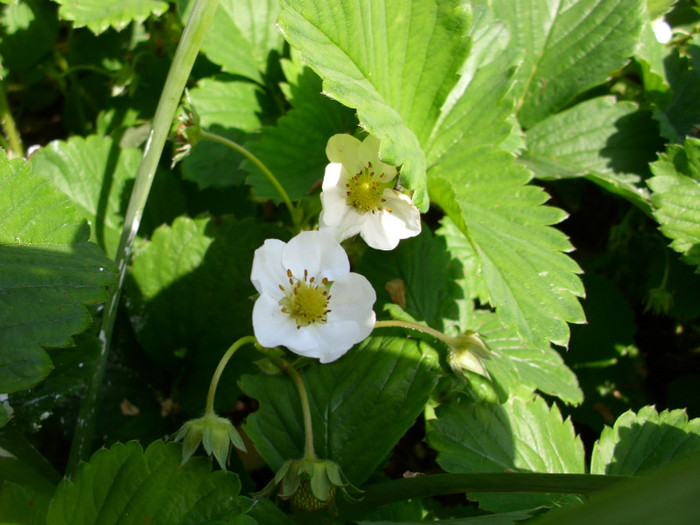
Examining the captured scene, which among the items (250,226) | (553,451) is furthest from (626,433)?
(250,226)

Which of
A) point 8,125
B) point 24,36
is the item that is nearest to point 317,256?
point 8,125

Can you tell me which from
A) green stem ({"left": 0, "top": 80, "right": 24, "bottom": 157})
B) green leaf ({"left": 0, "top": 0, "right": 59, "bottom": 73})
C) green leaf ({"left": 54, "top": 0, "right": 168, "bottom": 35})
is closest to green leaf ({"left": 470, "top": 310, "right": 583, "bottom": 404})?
green leaf ({"left": 54, "top": 0, "right": 168, "bottom": 35})

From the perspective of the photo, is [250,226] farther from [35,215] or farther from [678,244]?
[678,244]

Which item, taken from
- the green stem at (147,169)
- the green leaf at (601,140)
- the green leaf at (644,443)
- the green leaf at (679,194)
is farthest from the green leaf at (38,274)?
the green leaf at (679,194)

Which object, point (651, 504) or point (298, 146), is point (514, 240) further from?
point (651, 504)

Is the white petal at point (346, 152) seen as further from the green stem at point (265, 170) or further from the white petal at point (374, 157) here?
the green stem at point (265, 170)

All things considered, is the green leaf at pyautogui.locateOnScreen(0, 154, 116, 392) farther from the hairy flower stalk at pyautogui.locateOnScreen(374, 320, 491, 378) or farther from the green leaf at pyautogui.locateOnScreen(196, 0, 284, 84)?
the green leaf at pyautogui.locateOnScreen(196, 0, 284, 84)
